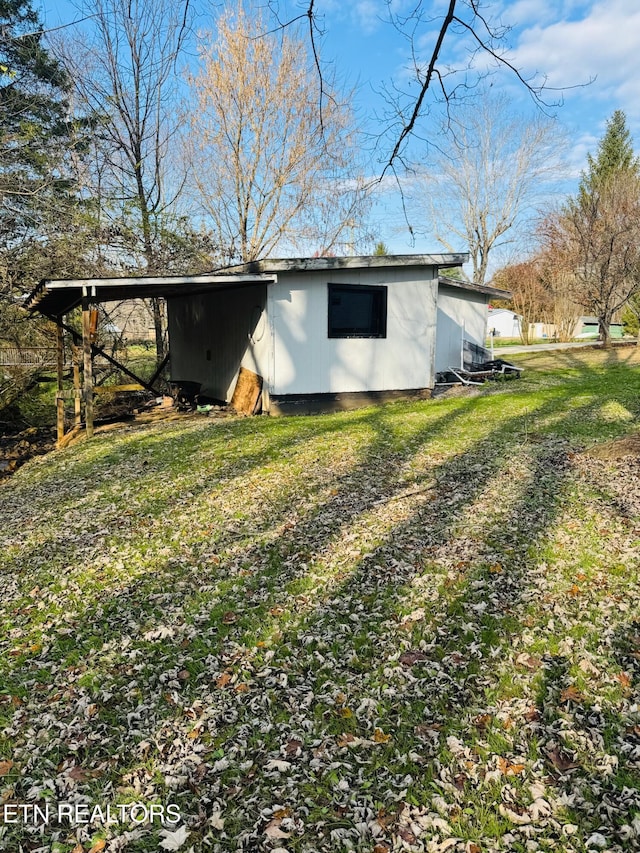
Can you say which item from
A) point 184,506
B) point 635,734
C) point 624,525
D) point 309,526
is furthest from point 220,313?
point 635,734

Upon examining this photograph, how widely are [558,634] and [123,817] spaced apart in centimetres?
255

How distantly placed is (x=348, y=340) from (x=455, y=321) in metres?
6.54

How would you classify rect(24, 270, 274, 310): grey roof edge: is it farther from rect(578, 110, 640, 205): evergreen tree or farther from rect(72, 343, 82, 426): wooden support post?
rect(578, 110, 640, 205): evergreen tree

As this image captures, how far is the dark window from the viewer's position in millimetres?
10875

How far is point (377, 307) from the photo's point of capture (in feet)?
37.3

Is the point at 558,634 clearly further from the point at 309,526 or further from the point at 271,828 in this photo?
the point at 309,526

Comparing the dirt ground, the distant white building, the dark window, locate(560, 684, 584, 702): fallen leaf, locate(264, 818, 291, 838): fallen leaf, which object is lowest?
locate(264, 818, 291, 838): fallen leaf

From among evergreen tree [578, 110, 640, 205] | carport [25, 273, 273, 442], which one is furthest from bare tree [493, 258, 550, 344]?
carport [25, 273, 273, 442]

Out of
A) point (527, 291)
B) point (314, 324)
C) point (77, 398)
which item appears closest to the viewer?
point (314, 324)

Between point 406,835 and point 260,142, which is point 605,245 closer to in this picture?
point 260,142

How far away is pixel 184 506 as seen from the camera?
6.00 m

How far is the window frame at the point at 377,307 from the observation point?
10773mm

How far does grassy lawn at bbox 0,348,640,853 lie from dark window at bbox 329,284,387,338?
4983 mm

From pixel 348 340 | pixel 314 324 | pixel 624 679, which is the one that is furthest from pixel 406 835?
pixel 348 340
